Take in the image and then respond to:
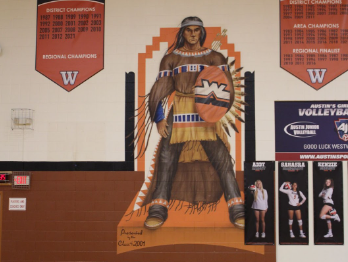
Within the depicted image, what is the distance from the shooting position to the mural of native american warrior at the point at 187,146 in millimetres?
5602

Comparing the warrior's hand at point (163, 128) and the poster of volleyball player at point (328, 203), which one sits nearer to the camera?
the poster of volleyball player at point (328, 203)

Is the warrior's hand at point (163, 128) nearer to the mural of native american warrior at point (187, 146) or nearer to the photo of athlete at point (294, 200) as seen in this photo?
the mural of native american warrior at point (187, 146)

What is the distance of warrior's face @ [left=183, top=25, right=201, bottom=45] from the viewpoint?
5758 millimetres

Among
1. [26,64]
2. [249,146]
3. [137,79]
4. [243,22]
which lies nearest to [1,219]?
[26,64]

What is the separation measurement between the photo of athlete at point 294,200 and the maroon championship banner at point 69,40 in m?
3.60

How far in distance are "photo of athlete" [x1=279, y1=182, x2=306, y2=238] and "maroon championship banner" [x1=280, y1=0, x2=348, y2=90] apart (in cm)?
170

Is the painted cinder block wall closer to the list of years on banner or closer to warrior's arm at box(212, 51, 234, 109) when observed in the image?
the list of years on banner

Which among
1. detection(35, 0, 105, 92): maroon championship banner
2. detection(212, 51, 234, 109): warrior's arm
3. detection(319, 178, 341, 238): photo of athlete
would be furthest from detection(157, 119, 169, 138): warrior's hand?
detection(319, 178, 341, 238): photo of athlete

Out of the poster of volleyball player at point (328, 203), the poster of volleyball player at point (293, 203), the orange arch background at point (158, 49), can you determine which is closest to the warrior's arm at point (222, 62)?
the orange arch background at point (158, 49)

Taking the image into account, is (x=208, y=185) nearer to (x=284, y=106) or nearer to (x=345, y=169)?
(x=284, y=106)

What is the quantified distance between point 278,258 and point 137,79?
366 centimetres

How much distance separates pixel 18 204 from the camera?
18.8 feet

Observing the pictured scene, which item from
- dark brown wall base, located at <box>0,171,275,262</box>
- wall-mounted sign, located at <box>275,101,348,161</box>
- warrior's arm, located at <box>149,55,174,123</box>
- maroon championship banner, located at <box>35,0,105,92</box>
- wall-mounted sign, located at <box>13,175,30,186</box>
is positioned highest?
maroon championship banner, located at <box>35,0,105,92</box>

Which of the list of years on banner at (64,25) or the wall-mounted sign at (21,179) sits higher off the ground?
the list of years on banner at (64,25)
